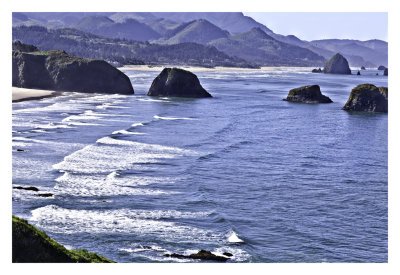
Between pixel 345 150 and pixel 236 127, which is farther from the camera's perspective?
pixel 236 127

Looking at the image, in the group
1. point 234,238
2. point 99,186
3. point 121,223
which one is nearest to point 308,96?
point 99,186

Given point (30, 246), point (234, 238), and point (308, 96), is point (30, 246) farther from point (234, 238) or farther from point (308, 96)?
point (308, 96)

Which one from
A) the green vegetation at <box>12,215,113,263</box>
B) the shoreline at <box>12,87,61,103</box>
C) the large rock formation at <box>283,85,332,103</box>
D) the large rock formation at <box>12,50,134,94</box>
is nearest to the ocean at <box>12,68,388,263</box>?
the green vegetation at <box>12,215,113,263</box>

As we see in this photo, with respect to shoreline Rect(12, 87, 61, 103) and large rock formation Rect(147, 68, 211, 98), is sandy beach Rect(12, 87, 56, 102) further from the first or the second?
large rock formation Rect(147, 68, 211, 98)

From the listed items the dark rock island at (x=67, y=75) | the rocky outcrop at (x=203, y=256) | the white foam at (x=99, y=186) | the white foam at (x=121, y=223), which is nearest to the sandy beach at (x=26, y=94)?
the dark rock island at (x=67, y=75)

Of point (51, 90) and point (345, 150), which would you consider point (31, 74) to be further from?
point (345, 150)
